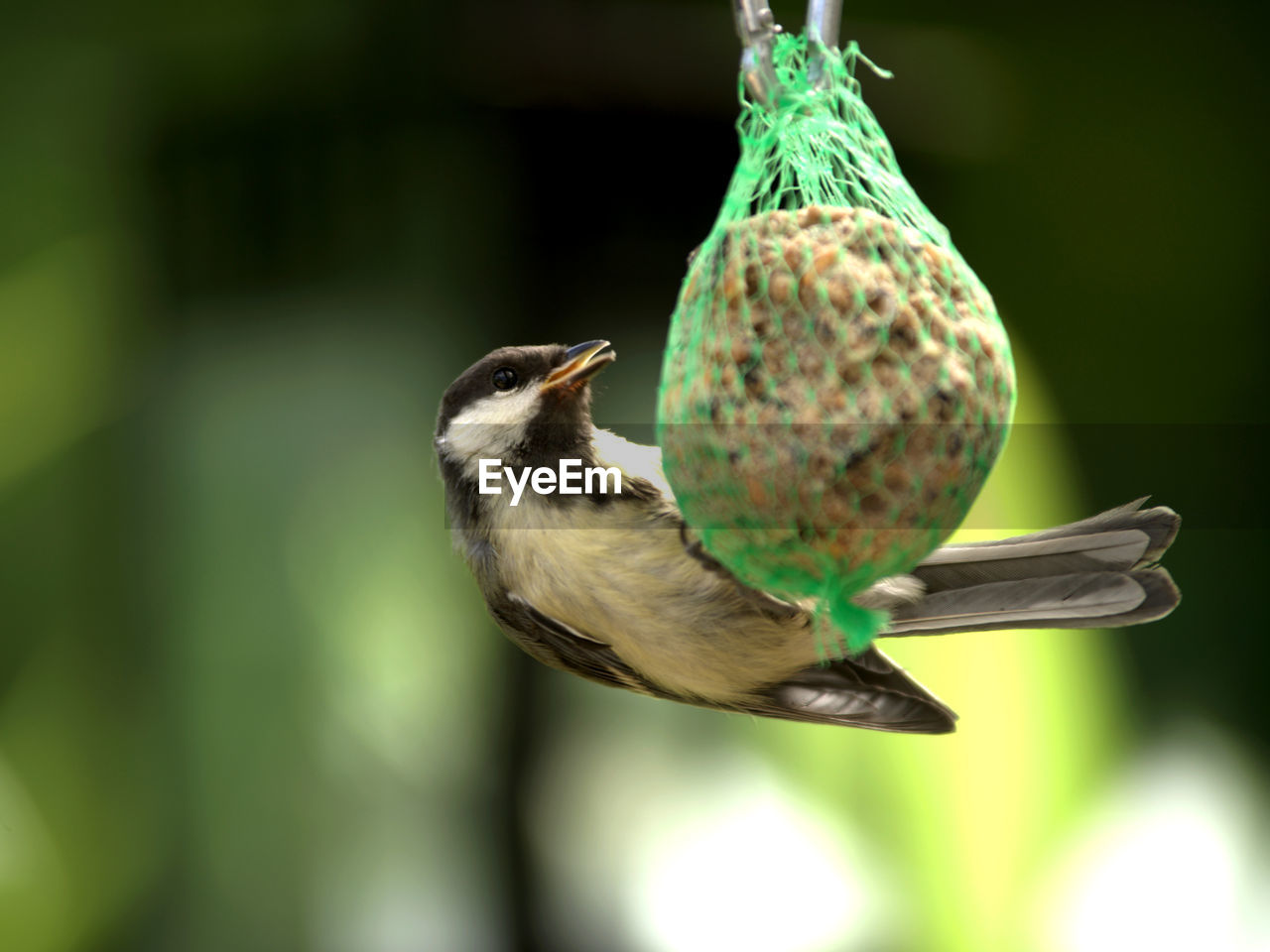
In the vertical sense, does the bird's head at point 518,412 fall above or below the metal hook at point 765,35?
below

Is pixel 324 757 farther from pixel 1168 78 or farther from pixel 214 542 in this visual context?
pixel 1168 78

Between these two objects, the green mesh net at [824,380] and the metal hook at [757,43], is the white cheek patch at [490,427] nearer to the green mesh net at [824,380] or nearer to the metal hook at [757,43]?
the green mesh net at [824,380]

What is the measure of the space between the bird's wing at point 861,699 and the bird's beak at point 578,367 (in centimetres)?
63

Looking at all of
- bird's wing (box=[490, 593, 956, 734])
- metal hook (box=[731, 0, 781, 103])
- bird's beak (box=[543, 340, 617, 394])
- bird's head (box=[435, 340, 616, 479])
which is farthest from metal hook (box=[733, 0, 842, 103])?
bird's wing (box=[490, 593, 956, 734])

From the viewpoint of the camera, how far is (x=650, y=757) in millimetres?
3838

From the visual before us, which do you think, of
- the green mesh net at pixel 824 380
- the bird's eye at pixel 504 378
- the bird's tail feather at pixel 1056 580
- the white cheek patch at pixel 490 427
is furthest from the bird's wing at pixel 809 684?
the green mesh net at pixel 824 380

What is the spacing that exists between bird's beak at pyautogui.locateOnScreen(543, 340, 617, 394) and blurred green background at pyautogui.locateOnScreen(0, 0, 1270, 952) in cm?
201

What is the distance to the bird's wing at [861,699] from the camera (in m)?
1.90

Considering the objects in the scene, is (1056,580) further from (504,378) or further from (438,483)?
(438,483)

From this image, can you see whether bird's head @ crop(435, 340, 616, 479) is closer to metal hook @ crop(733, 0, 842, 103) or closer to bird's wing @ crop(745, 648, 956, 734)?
bird's wing @ crop(745, 648, 956, 734)

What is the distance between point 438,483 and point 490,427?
199 cm

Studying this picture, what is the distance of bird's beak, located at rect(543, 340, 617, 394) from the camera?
170 centimetres

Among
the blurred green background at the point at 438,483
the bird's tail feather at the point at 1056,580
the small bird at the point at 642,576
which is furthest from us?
the blurred green background at the point at 438,483

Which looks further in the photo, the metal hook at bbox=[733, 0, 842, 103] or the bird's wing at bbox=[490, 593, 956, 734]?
the bird's wing at bbox=[490, 593, 956, 734]
